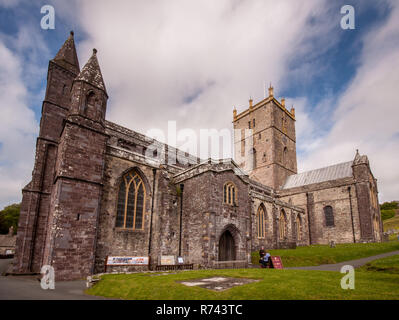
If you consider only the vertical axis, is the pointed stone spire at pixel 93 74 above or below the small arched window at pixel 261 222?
above

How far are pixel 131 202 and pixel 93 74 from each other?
31.6 ft

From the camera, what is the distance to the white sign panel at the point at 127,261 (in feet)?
50.9

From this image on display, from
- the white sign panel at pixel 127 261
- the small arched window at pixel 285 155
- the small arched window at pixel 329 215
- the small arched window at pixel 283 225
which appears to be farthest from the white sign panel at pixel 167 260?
the small arched window at pixel 285 155

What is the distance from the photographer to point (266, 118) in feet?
165

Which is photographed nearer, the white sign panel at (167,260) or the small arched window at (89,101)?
the small arched window at (89,101)

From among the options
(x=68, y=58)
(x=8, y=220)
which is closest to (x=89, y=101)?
(x=68, y=58)

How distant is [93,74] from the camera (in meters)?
17.8

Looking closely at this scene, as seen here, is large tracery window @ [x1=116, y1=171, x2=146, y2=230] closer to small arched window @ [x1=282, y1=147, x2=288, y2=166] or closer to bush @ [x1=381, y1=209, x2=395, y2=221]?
small arched window @ [x1=282, y1=147, x2=288, y2=166]

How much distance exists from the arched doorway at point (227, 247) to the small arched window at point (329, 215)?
24367 mm

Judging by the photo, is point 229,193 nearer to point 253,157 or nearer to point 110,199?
point 110,199

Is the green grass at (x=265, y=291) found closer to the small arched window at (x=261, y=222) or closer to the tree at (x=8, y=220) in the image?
the small arched window at (x=261, y=222)

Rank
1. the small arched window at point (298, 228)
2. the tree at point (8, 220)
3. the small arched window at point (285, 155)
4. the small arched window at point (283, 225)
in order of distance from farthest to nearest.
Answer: the tree at point (8, 220) < the small arched window at point (285, 155) < the small arched window at point (298, 228) < the small arched window at point (283, 225)
